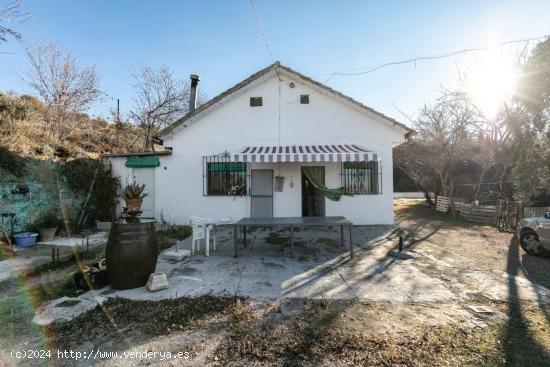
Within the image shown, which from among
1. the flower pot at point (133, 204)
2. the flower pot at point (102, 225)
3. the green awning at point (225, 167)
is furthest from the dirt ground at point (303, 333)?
the flower pot at point (102, 225)

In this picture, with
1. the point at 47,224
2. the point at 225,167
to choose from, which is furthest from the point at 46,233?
the point at 225,167

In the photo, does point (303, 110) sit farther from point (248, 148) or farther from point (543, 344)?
point (543, 344)

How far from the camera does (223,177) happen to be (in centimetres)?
1474

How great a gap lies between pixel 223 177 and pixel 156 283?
9234 mm

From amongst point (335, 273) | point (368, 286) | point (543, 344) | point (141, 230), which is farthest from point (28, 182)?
point (543, 344)

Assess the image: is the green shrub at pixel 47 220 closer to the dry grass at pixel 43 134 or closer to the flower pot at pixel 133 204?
the dry grass at pixel 43 134

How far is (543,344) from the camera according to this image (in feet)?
13.1

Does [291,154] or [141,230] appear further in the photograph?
[291,154]

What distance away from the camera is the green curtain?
14086mm

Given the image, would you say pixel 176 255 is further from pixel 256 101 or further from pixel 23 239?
pixel 256 101

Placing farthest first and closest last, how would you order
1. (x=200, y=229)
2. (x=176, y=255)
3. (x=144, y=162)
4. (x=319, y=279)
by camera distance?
(x=144, y=162) < (x=200, y=229) < (x=176, y=255) < (x=319, y=279)

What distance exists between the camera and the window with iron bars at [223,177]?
48.0 ft

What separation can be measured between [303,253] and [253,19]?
8701 mm

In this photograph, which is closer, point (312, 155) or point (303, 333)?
point (303, 333)
